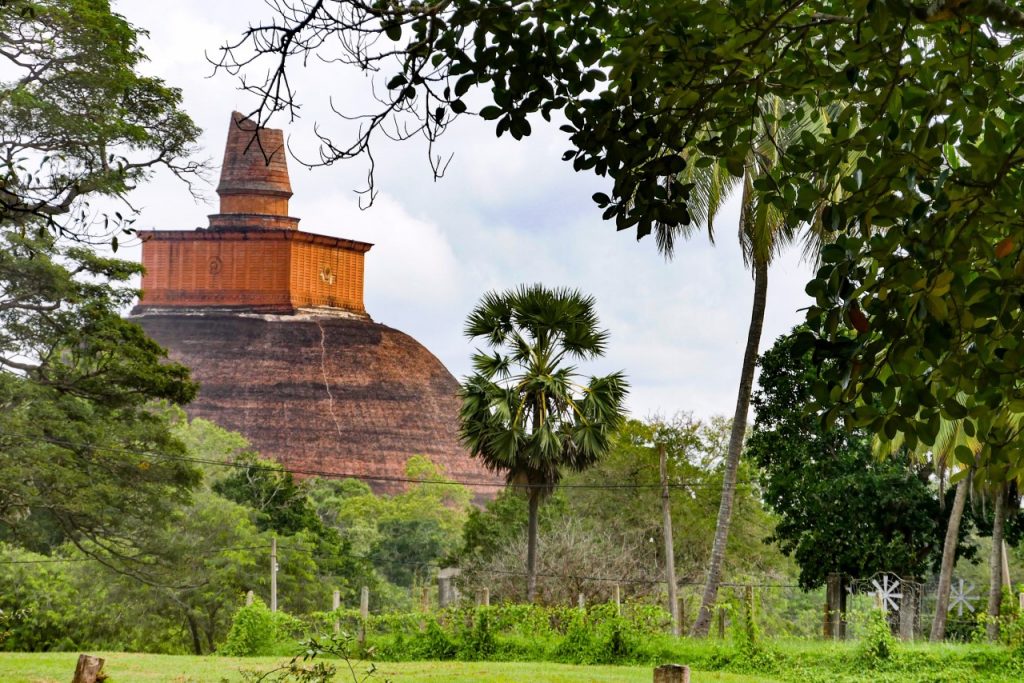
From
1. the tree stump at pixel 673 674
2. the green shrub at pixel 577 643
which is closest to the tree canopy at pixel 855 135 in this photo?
the tree stump at pixel 673 674

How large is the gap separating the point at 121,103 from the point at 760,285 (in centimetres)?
995

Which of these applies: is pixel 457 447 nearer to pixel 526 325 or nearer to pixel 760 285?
pixel 526 325

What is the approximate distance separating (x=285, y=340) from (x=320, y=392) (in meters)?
3.13

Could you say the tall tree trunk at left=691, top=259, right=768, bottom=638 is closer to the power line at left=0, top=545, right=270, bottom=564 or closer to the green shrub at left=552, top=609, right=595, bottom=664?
the green shrub at left=552, top=609, right=595, bottom=664

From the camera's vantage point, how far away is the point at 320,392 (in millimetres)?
55594

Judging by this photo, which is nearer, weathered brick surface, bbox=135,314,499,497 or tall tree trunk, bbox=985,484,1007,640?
tall tree trunk, bbox=985,484,1007,640

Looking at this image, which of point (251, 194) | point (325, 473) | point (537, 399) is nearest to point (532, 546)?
point (537, 399)

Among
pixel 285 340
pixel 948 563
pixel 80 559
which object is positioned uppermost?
pixel 285 340

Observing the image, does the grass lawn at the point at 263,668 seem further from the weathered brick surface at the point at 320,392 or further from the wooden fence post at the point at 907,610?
the weathered brick surface at the point at 320,392

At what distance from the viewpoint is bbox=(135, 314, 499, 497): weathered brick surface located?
5322 centimetres

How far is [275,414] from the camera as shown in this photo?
54000 mm

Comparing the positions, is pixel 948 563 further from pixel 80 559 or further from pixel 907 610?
pixel 80 559

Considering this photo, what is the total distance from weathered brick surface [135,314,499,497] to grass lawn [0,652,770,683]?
35.9 m

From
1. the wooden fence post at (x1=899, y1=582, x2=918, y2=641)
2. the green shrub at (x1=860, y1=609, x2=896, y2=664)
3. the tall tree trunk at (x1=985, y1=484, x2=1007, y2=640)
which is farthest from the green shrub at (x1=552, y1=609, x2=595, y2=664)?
the wooden fence post at (x1=899, y1=582, x2=918, y2=641)
